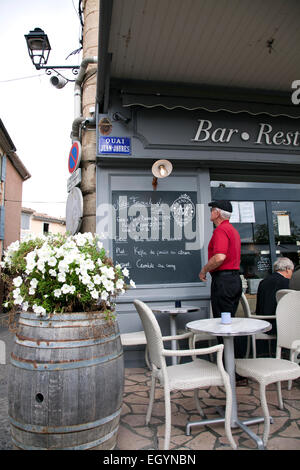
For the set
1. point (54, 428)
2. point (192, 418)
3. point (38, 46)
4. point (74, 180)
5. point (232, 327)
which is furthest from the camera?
point (38, 46)

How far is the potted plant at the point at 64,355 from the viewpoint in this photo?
176cm

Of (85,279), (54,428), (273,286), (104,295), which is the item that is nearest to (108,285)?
(104,295)

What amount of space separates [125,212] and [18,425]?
3.00 meters

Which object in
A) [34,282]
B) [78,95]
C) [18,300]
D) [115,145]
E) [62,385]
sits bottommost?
[62,385]

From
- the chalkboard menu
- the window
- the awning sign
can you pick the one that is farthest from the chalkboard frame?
the window

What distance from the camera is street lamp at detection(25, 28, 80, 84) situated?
222 inches

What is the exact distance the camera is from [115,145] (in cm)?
433

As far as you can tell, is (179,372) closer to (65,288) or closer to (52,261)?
(65,288)

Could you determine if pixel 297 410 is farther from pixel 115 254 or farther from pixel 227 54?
pixel 227 54

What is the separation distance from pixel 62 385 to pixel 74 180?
144 inches

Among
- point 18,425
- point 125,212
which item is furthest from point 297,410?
point 125,212

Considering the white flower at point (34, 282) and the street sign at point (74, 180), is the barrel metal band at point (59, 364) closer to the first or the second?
the white flower at point (34, 282)

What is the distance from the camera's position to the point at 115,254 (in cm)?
438

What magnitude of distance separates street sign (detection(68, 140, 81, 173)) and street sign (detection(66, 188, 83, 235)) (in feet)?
1.13
